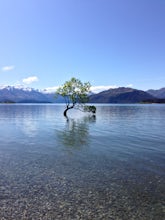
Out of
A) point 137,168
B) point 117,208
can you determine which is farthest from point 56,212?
point 137,168

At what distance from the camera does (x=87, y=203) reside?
13.9m

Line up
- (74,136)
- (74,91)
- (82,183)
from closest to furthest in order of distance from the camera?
1. (82,183)
2. (74,136)
3. (74,91)

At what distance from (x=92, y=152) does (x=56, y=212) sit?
15653 millimetres

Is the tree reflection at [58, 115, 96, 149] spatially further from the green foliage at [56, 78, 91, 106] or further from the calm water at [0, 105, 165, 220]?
the green foliage at [56, 78, 91, 106]

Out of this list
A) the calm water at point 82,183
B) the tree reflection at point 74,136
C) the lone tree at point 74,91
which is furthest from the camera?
the lone tree at point 74,91

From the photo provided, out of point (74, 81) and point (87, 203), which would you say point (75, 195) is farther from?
point (74, 81)

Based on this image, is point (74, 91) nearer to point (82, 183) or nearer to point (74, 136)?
point (74, 136)

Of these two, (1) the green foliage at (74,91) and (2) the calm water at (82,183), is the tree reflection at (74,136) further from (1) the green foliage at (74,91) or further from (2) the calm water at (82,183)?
(1) the green foliage at (74,91)

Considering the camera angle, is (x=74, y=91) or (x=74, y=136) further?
(x=74, y=91)

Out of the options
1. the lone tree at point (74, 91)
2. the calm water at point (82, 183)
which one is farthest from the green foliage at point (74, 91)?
the calm water at point (82, 183)

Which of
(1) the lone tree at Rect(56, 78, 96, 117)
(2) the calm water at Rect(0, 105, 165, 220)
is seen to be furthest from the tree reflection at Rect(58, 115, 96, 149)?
(1) the lone tree at Rect(56, 78, 96, 117)

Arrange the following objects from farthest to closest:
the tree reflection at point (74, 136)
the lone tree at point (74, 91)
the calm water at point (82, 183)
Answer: the lone tree at point (74, 91) → the tree reflection at point (74, 136) → the calm water at point (82, 183)

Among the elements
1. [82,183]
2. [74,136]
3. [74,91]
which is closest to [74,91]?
[74,91]

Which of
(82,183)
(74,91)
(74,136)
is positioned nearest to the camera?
(82,183)
